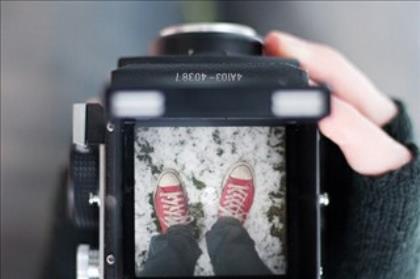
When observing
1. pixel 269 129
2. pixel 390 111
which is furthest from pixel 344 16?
pixel 269 129

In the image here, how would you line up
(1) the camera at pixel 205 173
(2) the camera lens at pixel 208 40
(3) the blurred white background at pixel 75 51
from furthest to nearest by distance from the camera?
1. (3) the blurred white background at pixel 75 51
2. (2) the camera lens at pixel 208 40
3. (1) the camera at pixel 205 173

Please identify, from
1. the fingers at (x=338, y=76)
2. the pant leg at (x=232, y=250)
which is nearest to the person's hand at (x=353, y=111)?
the fingers at (x=338, y=76)

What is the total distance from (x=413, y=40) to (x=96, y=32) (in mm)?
437

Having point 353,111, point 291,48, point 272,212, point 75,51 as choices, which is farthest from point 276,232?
point 75,51

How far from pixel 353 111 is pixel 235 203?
5.2 inches

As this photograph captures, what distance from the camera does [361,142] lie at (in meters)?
0.66

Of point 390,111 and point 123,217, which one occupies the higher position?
point 390,111

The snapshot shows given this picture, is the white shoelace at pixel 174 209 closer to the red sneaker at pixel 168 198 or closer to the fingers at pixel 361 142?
the red sneaker at pixel 168 198

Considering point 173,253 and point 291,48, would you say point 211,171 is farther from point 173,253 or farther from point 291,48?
point 291,48

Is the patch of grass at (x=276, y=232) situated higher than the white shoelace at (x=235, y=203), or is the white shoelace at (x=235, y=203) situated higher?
the white shoelace at (x=235, y=203)

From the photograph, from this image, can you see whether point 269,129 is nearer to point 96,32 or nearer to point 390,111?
point 390,111

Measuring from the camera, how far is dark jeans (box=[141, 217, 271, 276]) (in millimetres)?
638

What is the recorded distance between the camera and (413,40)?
36.7 inches

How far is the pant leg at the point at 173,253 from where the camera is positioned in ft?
2.09
